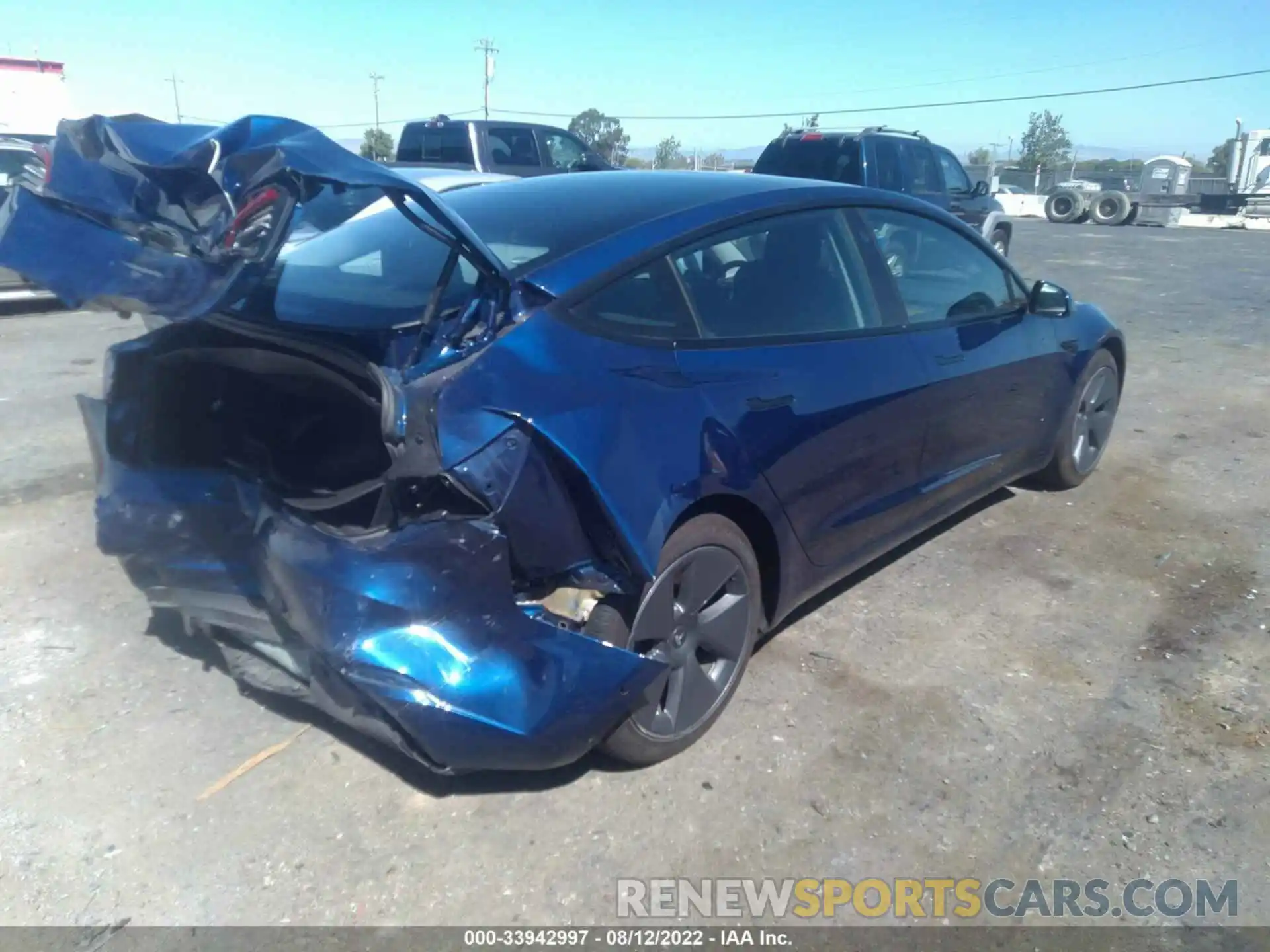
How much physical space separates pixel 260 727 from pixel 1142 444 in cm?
555

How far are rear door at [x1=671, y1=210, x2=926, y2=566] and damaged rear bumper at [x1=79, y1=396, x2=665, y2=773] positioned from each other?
2.89 ft

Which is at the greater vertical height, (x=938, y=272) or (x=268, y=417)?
(x=938, y=272)

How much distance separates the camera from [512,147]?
1511 cm

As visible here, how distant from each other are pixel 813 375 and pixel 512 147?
1263 cm

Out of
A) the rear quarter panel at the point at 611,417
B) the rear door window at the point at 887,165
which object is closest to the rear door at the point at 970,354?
the rear quarter panel at the point at 611,417

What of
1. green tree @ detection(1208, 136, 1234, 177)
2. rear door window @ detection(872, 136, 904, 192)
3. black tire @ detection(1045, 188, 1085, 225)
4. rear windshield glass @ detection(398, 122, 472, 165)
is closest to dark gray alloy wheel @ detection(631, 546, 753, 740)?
rear door window @ detection(872, 136, 904, 192)

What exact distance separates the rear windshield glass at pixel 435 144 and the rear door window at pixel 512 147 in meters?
0.36

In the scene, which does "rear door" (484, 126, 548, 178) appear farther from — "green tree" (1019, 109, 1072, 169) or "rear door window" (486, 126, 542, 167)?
"green tree" (1019, 109, 1072, 169)

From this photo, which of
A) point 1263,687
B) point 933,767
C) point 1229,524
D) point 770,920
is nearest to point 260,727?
point 770,920

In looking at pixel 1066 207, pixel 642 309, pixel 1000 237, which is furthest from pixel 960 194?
pixel 1066 207

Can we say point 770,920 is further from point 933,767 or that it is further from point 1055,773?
point 1055,773

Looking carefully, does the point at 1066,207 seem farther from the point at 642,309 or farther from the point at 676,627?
the point at 676,627

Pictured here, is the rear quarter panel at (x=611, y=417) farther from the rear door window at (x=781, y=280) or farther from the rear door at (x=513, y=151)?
the rear door at (x=513, y=151)

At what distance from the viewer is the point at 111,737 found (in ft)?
10.8
